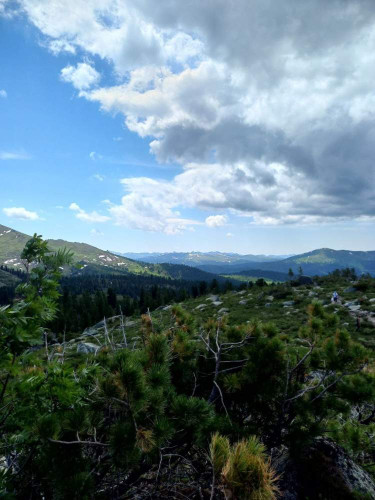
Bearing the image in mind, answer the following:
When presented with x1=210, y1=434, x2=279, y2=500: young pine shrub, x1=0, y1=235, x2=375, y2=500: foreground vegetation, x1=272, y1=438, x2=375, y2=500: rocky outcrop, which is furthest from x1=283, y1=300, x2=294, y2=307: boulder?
x1=210, y1=434, x2=279, y2=500: young pine shrub

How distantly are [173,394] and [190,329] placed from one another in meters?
1.92

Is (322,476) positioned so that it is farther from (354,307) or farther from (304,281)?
(304,281)

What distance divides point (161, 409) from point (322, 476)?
3059mm

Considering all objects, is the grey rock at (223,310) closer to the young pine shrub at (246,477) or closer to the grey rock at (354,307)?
the grey rock at (354,307)

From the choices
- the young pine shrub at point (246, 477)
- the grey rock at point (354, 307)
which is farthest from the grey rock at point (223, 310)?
the young pine shrub at point (246, 477)

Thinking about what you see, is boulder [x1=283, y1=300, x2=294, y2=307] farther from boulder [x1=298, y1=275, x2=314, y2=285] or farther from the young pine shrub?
the young pine shrub

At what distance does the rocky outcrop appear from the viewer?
3957mm

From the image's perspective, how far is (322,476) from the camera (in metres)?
4.09

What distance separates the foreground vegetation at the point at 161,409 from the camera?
103 inches

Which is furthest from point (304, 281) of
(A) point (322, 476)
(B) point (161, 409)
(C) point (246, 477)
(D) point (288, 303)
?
(C) point (246, 477)

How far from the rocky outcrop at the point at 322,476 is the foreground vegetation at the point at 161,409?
3 centimetres

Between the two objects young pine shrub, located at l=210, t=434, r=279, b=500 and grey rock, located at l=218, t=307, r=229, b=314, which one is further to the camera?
grey rock, located at l=218, t=307, r=229, b=314

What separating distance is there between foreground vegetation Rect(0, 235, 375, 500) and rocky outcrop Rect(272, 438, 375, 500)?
0.03 meters

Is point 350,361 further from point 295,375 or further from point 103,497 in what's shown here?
Answer: point 103,497
